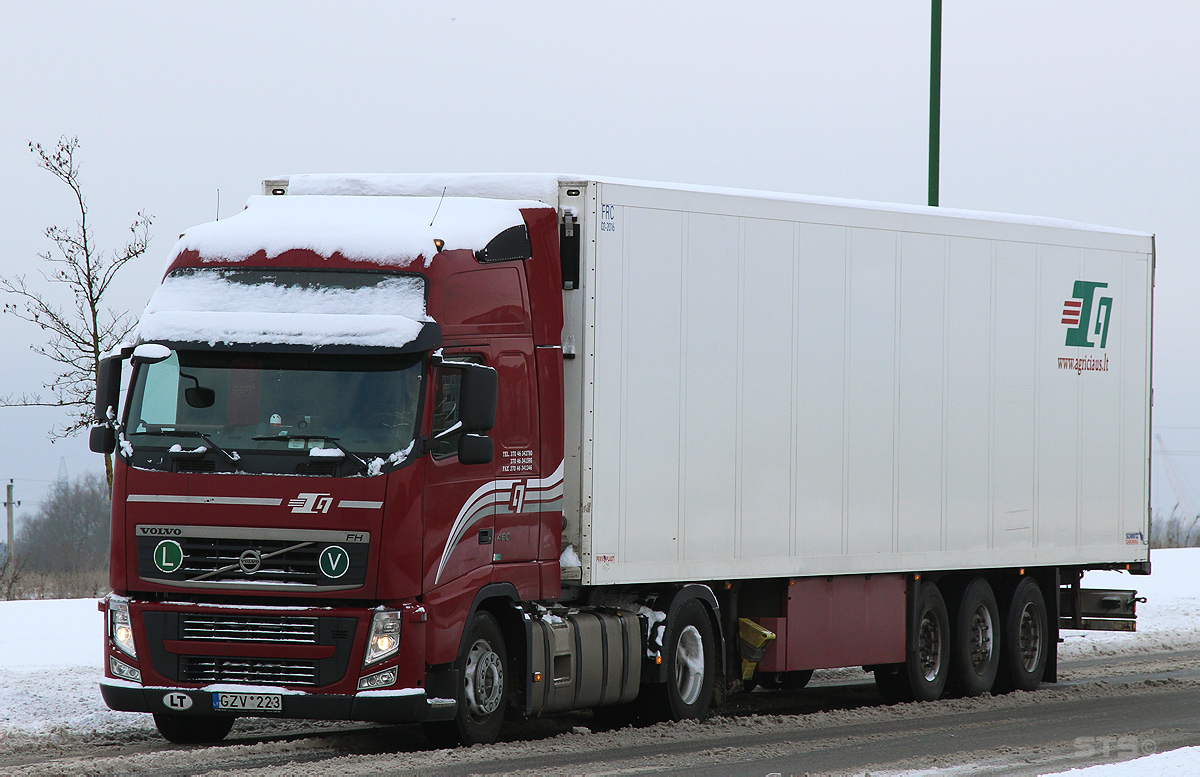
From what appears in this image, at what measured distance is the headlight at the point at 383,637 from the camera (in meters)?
10.5

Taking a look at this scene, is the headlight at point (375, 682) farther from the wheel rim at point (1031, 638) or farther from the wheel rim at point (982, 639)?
the wheel rim at point (1031, 638)

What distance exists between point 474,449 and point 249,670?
195cm

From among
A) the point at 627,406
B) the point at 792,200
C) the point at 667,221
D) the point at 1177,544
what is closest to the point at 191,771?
the point at 627,406

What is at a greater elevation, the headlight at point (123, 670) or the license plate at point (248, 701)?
the headlight at point (123, 670)

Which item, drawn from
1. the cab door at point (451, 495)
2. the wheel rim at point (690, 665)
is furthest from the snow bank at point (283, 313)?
the wheel rim at point (690, 665)

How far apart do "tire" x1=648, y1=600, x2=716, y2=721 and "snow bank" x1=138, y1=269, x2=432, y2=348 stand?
356cm

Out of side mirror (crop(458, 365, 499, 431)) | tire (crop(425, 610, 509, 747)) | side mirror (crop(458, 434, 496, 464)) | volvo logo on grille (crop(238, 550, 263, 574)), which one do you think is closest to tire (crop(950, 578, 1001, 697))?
tire (crop(425, 610, 509, 747))

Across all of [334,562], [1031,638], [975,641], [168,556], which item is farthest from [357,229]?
[1031,638]

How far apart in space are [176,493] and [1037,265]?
29.3 feet

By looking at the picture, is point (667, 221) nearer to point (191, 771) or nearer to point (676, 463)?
point (676, 463)

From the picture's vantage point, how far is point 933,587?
15570 millimetres

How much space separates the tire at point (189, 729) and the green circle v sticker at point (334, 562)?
162 cm

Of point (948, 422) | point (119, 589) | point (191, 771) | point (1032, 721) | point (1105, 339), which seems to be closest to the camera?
point (191, 771)

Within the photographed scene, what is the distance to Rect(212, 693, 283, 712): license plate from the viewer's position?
10.5 m
